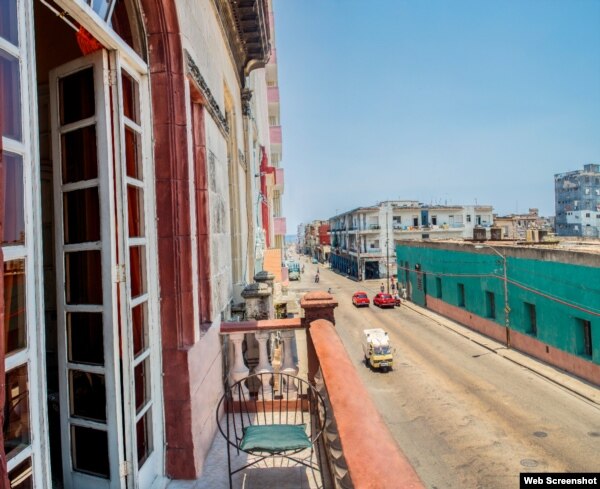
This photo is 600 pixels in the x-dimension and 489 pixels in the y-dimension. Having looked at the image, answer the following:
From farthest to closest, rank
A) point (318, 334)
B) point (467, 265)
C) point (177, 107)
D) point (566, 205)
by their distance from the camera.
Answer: point (566, 205) → point (467, 265) → point (318, 334) → point (177, 107)

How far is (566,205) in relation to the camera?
9400 cm

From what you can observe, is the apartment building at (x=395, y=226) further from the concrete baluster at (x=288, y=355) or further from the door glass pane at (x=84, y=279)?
the door glass pane at (x=84, y=279)

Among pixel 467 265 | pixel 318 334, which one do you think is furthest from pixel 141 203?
pixel 467 265

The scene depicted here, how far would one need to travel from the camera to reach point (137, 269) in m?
2.96

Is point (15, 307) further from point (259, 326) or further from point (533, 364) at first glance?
point (533, 364)

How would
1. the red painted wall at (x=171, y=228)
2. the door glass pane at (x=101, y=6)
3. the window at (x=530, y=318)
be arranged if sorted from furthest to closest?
1. the window at (x=530, y=318)
2. the red painted wall at (x=171, y=228)
3. the door glass pane at (x=101, y=6)

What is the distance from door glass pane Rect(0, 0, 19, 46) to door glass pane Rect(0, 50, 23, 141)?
0.07 m

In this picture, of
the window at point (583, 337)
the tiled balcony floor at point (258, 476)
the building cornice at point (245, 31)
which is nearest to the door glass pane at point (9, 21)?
the tiled balcony floor at point (258, 476)

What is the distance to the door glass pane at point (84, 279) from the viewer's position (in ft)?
8.52

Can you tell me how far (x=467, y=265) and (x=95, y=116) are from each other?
2898cm

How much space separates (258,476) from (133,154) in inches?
104

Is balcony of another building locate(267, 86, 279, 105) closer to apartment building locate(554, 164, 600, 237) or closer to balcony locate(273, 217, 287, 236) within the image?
balcony locate(273, 217, 287, 236)

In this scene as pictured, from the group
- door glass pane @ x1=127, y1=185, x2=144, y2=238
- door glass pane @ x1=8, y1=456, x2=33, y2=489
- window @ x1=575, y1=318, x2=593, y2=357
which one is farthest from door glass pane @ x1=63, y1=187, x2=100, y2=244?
window @ x1=575, y1=318, x2=593, y2=357

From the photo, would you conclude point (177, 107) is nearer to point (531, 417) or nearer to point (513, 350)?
point (531, 417)
